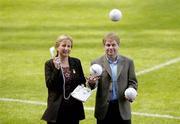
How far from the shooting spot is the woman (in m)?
9.95

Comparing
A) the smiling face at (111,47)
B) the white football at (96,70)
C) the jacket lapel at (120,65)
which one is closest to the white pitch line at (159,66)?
the jacket lapel at (120,65)

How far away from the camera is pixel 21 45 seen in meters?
22.5

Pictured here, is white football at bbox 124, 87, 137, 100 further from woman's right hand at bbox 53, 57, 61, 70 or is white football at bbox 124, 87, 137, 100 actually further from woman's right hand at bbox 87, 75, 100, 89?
woman's right hand at bbox 53, 57, 61, 70

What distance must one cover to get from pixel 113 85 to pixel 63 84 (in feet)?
2.59

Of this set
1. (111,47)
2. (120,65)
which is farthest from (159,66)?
(111,47)

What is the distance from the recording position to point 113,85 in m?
10.0

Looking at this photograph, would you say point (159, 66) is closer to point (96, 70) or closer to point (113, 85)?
point (113, 85)

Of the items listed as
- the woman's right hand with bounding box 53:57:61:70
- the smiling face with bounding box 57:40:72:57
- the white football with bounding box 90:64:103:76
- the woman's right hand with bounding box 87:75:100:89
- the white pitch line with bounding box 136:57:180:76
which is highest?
the smiling face with bounding box 57:40:72:57

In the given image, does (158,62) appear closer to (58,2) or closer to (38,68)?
(38,68)

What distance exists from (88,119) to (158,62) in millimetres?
6101

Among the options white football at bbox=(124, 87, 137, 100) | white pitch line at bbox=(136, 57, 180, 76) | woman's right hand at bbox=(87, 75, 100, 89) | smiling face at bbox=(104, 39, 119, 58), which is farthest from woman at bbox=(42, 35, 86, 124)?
white pitch line at bbox=(136, 57, 180, 76)

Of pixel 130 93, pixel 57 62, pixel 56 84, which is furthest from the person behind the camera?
pixel 56 84

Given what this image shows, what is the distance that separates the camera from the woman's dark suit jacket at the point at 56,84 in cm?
992

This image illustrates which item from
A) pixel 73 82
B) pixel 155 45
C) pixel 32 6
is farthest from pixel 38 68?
pixel 32 6
